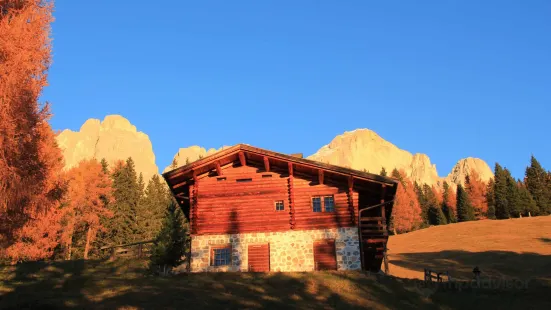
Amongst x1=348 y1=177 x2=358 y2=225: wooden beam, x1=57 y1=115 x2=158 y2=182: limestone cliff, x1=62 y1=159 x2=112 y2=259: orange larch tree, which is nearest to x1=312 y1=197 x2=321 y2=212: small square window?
x1=348 y1=177 x2=358 y2=225: wooden beam

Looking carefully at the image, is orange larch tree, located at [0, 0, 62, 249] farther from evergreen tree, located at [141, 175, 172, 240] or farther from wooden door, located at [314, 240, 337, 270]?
evergreen tree, located at [141, 175, 172, 240]

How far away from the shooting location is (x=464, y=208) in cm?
8919

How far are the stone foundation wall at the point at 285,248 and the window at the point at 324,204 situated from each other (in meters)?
1.33

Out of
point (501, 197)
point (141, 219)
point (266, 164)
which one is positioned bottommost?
point (141, 219)

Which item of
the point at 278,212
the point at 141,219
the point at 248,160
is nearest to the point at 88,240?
the point at 141,219

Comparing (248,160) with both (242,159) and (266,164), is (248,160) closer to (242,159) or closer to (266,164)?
(242,159)

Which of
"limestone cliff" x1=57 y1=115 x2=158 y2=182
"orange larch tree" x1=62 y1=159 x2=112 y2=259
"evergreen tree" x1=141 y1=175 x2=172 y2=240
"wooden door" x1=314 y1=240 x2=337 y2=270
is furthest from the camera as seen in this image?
"limestone cliff" x1=57 y1=115 x2=158 y2=182

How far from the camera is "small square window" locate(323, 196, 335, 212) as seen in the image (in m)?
26.7

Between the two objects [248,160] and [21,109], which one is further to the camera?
[248,160]

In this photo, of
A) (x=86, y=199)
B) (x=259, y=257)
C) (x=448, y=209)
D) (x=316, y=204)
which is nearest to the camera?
(x=259, y=257)

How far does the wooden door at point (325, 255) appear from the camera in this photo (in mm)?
25359

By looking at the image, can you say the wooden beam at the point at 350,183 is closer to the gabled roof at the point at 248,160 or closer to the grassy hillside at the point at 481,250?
the gabled roof at the point at 248,160

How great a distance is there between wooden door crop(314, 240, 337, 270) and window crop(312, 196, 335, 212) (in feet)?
6.43

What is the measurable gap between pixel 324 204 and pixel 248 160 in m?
5.50
